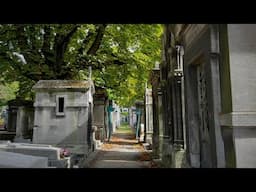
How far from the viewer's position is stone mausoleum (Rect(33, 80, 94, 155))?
36.0ft

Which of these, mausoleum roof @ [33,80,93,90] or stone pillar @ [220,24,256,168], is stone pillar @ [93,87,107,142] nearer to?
mausoleum roof @ [33,80,93,90]

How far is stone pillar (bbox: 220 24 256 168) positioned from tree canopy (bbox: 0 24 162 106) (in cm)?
977

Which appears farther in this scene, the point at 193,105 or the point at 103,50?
the point at 103,50

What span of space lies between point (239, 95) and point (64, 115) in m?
8.71

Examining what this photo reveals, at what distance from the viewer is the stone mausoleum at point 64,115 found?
1098cm

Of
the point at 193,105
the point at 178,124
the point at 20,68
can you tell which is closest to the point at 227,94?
the point at 193,105

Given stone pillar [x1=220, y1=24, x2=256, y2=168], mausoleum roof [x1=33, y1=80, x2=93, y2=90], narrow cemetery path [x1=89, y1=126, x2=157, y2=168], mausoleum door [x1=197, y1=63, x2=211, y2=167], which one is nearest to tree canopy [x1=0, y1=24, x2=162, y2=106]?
mausoleum roof [x1=33, y1=80, x2=93, y2=90]

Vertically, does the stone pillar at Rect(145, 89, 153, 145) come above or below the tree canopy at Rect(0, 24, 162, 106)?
below

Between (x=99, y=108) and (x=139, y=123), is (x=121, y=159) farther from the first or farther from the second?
(x=139, y=123)

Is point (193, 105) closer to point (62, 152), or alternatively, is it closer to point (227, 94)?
point (227, 94)

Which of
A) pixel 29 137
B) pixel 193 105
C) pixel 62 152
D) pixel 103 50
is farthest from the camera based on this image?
pixel 103 50

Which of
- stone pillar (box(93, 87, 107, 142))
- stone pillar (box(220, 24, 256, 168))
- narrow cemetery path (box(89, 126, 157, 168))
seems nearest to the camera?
stone pillar (box(220, 24, 256, 168))
